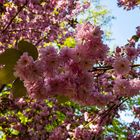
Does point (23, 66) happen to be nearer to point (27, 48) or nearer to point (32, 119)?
point (27, 48)

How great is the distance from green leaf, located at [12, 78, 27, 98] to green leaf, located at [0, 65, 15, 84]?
0.22ft

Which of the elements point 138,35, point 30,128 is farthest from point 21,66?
point 30,128

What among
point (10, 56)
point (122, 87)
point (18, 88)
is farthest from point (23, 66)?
point (122, 87)

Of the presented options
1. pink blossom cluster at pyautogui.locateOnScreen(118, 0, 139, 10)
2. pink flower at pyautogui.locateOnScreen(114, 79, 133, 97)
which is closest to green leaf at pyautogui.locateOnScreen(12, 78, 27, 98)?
pink flower at pyautogui.locateOnScreen(114, 79, 133, 97)

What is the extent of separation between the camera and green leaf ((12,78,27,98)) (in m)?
2.46

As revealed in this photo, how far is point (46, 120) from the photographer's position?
363 inches

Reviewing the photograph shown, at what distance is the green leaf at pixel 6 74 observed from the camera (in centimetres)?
235

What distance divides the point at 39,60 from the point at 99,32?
1.48 feet

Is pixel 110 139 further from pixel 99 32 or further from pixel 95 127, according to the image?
pixel 99 32

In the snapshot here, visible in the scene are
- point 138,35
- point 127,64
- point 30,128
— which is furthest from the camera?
point 30,128

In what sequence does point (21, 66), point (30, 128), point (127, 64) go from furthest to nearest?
point (30, 128)
point (127, 64)
point (21, 66)

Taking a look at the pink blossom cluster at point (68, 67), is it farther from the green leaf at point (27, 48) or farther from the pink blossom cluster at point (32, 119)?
the pink blossom cluster at point (32, 119)

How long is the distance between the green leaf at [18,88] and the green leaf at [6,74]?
0.22ft

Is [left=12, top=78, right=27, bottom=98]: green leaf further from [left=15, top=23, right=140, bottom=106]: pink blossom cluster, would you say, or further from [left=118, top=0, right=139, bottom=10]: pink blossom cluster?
[left=118, top=0, right=139, bottom=10]: pink blossom cluster
